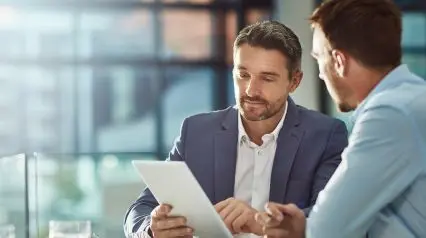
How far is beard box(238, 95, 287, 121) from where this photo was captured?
7.22ft

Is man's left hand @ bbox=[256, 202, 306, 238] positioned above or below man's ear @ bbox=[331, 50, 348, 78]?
below

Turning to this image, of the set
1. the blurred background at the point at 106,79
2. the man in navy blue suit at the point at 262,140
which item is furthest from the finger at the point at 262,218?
the blurred background at the point at 106,79

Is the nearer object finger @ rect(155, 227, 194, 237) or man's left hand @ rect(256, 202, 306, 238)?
man's left hand @ rect(256, 202, 306, 238)

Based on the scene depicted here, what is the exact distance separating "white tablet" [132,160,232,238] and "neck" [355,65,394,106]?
0.38m

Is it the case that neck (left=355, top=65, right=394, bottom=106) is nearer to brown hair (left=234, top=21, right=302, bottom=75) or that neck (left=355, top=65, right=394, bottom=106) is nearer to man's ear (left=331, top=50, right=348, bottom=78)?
man's ear (left=331, top=50, right=348, bottom=78)

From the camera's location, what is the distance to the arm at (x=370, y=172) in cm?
164

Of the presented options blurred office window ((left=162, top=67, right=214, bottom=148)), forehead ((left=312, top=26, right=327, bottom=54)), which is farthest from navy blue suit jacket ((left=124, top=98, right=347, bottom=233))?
blurred office window ((left=162, top=67, right=214, bottom=148))

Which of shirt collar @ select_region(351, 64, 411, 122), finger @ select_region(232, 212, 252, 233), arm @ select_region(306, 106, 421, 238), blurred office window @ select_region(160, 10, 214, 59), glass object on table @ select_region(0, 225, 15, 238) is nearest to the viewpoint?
arm @ select_region(306, 106, 421, 238)

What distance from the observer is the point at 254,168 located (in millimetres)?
2273

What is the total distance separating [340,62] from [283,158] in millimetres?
518

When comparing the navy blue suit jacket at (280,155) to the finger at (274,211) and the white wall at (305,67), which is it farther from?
the white wall at (305,67)

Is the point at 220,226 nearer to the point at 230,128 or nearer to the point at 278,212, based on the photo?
the point at 278,212

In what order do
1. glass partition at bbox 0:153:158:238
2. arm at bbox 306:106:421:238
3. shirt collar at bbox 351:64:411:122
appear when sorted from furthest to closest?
glass partition at bbox 0:153:158:238
shirt collar at bbox 351:64:411:122
arm at bbox 306:106:421:238

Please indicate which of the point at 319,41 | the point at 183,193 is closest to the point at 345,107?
the point at 319,41
